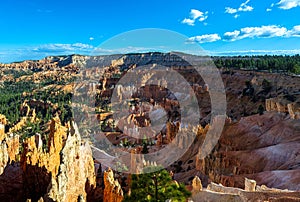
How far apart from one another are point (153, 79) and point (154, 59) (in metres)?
58.8

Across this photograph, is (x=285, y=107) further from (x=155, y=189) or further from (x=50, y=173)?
(x=155, y=189)

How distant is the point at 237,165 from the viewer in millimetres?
34938

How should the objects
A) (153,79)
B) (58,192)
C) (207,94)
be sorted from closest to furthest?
(58,192)
(207,94)
(153,79)

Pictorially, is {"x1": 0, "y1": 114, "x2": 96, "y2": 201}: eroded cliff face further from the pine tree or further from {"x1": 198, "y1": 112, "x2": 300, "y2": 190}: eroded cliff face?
{"x1": 198, "y1": 112, "x2": 300, "y2": 190}: eroded cliff face

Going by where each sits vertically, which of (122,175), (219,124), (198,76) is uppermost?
(198,76)

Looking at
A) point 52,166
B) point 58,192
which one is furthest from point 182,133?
point 58,192

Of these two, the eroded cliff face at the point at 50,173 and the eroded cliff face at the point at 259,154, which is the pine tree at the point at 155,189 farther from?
the eroded cliff face at the point at 259,154

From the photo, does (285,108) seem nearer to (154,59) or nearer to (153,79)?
(153,79)

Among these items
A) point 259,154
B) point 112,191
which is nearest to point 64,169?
point 112,191

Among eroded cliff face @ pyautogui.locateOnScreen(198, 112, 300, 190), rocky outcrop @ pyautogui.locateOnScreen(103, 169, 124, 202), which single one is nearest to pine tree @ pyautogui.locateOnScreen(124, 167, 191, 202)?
rocky outcrop @ pyautogui.locateOnScreen(103, 169, 124, 202)

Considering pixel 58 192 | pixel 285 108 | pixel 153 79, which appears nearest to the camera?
pixel 58 192

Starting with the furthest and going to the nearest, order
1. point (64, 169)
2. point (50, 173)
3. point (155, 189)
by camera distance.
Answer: point (50, 173) → point (64, 169) → point (155, 189)

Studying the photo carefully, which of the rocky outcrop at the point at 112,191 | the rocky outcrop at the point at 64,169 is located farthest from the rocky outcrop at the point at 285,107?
the rocky outcrop at the point at 112,191

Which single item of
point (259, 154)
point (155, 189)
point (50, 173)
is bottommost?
point (259, 154)
